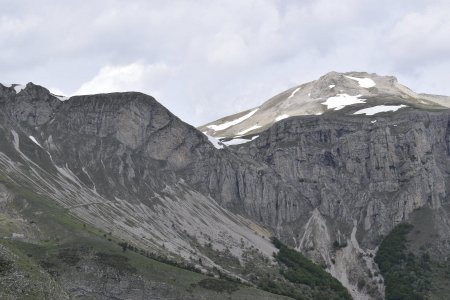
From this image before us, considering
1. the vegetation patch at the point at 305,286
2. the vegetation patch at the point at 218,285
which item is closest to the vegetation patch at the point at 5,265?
the vegetation patch at the point at 218,285

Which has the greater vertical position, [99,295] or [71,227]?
[71,227]

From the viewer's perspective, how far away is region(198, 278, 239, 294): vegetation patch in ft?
442

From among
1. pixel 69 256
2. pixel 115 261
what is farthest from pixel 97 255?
pixel 69 256

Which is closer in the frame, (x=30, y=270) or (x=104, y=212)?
(x=30, y=270)

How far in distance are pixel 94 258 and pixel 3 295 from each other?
2360 inches

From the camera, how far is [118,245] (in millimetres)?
144375

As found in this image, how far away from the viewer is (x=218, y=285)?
137000 mm

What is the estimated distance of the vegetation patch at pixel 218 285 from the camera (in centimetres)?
13462

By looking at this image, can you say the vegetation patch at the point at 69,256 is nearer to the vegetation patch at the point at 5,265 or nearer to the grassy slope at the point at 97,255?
the grassy slope at the point at 97,255

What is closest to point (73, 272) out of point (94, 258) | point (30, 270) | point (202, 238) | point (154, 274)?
point (94, 258)

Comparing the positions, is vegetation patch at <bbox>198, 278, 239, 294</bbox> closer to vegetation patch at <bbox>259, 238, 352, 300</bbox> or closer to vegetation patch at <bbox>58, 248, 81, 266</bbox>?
vegetation patch at <bbox>58, 248, 81, 266</bbox>

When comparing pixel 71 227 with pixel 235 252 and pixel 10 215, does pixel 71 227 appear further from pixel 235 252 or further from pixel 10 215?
pixel 235 252

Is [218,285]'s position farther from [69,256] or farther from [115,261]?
[69,256]

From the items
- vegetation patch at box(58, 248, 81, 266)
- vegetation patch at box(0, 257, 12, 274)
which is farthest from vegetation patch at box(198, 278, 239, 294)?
vegetation patch at box(0, 257, 12, 274)
